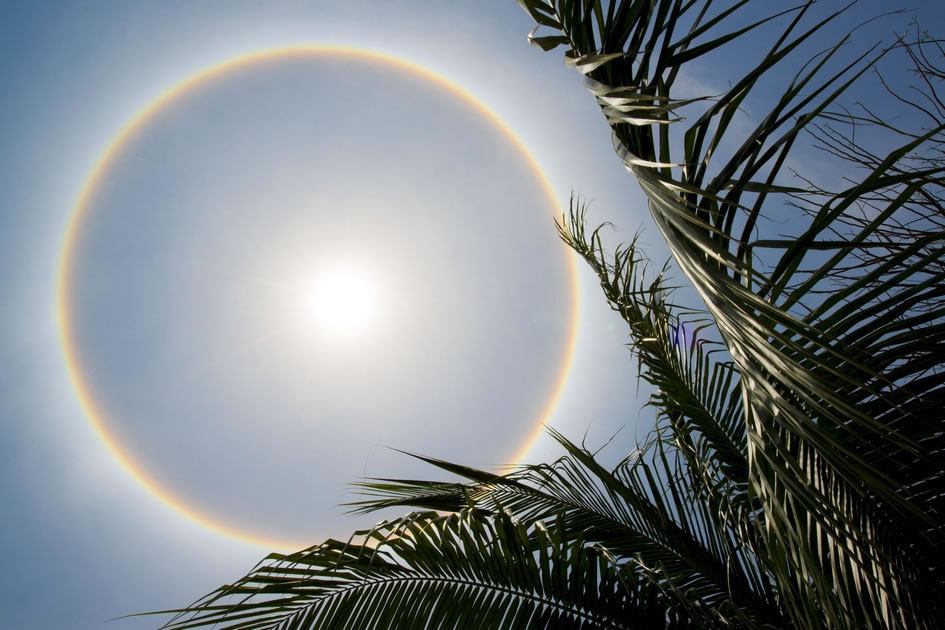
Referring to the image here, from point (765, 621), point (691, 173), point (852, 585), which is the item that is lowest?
point (765, 621)

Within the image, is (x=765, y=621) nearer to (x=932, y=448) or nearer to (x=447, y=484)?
(x=932, y=448)

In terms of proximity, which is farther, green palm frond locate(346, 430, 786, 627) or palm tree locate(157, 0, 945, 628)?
green palm frond locate(346, 430, 786, 627)

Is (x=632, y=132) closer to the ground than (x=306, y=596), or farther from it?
farther from it

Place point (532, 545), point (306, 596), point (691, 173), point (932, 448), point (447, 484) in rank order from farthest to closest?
point (447, 484)
point (532, 545)
point (306, 596)
point (932, 448)
point (691, 173)

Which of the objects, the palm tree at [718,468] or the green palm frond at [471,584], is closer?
the palm tree at [718,468]

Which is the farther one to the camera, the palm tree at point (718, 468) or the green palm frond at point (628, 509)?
the green palm frond at point (628, 509)

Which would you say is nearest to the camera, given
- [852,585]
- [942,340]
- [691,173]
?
[691,173]

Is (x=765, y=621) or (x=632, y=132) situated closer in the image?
(x=632, y=132)

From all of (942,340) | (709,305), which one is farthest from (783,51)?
(942,340)

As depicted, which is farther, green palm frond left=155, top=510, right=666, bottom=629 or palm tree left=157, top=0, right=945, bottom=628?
green palm frond left=155, top=510, right=666, bottom=629

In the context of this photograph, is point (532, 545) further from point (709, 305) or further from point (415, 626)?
point (709, 305)
